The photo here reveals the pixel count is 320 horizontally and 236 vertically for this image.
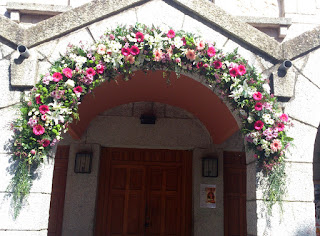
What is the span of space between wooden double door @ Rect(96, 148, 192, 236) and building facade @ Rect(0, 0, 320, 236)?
19mm

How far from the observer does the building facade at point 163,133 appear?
3.70 metres

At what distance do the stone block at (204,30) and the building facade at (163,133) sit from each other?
13 mm

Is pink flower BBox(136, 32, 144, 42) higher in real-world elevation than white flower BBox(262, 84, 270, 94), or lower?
higher

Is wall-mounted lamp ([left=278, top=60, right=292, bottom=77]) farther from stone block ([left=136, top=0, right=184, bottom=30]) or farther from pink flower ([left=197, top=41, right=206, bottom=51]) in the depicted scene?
stone block ([left=136, top=0, right=184, bottom=30])

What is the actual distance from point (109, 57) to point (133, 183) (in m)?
3.09

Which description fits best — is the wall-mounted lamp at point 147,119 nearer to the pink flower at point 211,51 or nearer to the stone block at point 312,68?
the pink flower at point 211,51

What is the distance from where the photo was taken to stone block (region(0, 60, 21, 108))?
3684 mm

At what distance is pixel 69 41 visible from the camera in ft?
12.8

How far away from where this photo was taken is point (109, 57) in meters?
3.68

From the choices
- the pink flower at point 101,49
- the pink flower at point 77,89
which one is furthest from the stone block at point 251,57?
the pink flower at point 77,89

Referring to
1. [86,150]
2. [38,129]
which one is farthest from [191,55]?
[86,150]

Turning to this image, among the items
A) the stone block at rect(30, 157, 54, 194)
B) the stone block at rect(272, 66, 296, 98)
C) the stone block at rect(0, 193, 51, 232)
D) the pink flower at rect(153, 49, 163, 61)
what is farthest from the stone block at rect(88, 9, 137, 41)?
the stone block at rect(0, 193, 51, 232)

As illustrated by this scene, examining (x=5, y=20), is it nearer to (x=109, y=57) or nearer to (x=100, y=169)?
(x=109, y=57)

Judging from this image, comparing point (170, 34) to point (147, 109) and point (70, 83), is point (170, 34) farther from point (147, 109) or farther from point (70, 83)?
point (147, 109)
